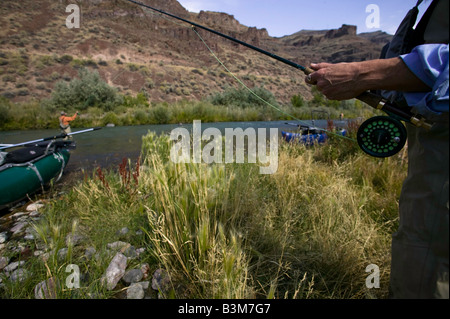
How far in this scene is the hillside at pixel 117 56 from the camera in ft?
94.1

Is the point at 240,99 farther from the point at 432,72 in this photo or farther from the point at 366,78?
the point at 432,72

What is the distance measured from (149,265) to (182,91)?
1313 inches

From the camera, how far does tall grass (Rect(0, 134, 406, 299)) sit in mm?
1685

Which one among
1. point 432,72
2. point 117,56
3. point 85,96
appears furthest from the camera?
point 117,56

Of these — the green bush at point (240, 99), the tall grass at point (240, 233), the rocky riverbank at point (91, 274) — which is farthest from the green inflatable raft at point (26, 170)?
the green bush at point (240, 99)

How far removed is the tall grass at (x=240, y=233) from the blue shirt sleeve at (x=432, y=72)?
3.61 ft

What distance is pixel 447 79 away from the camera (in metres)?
0.86


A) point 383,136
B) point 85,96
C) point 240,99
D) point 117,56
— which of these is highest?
point 117,56

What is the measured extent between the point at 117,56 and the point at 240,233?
150ft

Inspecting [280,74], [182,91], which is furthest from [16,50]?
[280,74]

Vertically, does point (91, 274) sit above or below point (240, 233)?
below

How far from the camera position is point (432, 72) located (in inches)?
35.2

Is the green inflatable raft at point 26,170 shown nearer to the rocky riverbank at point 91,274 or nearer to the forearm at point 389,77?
the rocky riverbank at point 91,274

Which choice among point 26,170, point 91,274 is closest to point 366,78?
point 91,274
